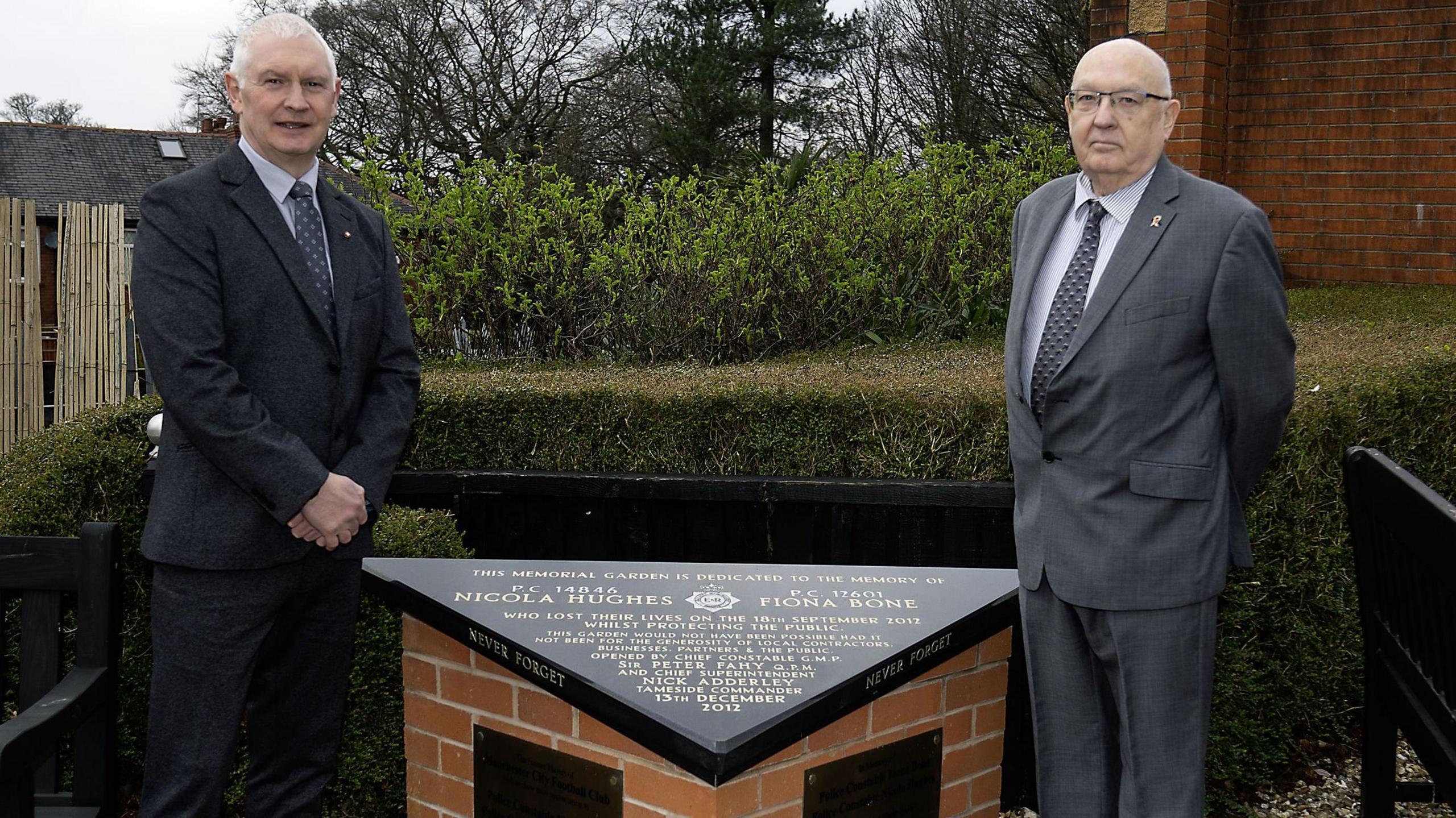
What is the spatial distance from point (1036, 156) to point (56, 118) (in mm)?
34750

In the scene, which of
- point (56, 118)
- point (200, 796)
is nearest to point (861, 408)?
point (200, 796)

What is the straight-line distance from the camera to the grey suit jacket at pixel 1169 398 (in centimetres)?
250

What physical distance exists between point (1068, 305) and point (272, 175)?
74.6 inches

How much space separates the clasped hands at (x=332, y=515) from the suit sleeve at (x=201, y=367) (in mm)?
34

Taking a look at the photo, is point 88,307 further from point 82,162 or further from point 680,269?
point 82,162

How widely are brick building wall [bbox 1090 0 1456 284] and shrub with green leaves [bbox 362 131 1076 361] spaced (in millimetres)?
1893

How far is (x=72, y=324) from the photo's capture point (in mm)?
10883

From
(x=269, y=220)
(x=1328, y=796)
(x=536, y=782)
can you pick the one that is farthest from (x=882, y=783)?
(x=1328, y=796)

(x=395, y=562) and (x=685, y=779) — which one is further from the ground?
(x=395, y=562)

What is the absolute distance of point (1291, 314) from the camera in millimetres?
6398

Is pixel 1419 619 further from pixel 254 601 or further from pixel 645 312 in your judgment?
pixel 645 312

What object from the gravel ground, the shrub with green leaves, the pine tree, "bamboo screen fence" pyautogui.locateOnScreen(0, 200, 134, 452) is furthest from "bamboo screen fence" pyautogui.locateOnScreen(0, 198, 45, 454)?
the pine tree

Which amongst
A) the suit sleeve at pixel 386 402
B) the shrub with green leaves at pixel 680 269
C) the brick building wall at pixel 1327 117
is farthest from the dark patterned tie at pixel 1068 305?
the brick building wall at pixel 1327 117

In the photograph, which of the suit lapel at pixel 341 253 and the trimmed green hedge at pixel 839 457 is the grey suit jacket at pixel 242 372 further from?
the trimmed green hedge at pixel 839 457
